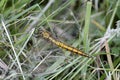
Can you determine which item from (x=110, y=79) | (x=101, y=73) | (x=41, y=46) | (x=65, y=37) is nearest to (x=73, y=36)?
(x=65, y=37)

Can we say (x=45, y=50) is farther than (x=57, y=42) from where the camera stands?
Yes

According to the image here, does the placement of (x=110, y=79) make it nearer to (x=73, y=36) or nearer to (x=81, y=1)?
(x=73, y=36)

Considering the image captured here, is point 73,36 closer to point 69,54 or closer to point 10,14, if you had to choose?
point 69,54

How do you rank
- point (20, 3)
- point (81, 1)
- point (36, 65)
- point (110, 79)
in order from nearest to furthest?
point (110, 79)
point (36, 65)
point (20, 3)
point (81, 1)

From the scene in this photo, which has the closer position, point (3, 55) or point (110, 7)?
point (3, 55)

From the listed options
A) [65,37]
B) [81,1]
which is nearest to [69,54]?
[65,37]

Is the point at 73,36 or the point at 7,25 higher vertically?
the point at 7,25

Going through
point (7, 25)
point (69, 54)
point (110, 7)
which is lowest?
point (69, 54)

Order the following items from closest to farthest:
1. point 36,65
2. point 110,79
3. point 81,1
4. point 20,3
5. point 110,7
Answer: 1. point 110,79
2. point 36,65
3. point 20,3
4. point 110,7
5. point 81,1

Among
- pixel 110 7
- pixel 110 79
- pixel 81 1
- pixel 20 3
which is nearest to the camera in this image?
pixel 110 79
